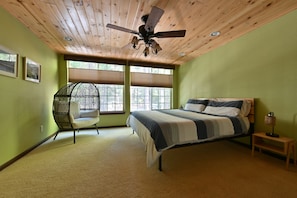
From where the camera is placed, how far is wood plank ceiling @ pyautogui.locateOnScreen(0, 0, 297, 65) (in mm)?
2074

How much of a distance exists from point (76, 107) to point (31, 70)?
1.50 metres

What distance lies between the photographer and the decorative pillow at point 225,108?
2.99m

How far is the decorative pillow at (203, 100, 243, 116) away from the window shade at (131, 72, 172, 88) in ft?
7.81

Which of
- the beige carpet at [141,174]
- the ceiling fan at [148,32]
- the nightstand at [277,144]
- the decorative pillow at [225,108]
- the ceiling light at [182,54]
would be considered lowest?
the beige carpet at [141,174]

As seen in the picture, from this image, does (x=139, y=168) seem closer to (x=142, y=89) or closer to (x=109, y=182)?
(x=109, y=182)

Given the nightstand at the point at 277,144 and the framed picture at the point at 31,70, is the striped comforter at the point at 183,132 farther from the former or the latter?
the framed picture at the point at 31,70

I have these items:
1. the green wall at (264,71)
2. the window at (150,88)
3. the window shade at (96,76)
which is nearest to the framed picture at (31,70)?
the window shade at (96,76)

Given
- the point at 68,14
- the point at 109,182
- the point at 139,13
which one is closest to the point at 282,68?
the point at 139,13

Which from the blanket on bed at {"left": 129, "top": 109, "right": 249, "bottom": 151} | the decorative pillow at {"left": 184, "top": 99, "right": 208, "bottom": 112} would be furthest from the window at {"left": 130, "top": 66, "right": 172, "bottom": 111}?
the blanket on bed at {"left": 129, "top": 109, "right": 249, "bottom": 151}

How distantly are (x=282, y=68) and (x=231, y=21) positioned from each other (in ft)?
4.13

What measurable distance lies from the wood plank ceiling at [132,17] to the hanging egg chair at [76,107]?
1.36 metres

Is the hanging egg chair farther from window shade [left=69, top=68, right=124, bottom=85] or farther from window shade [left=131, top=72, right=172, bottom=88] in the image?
window shade [left=131, top=72, right=172, bottom=88]

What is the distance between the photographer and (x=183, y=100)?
5598 mm

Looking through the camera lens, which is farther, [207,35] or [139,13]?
[207,35]
